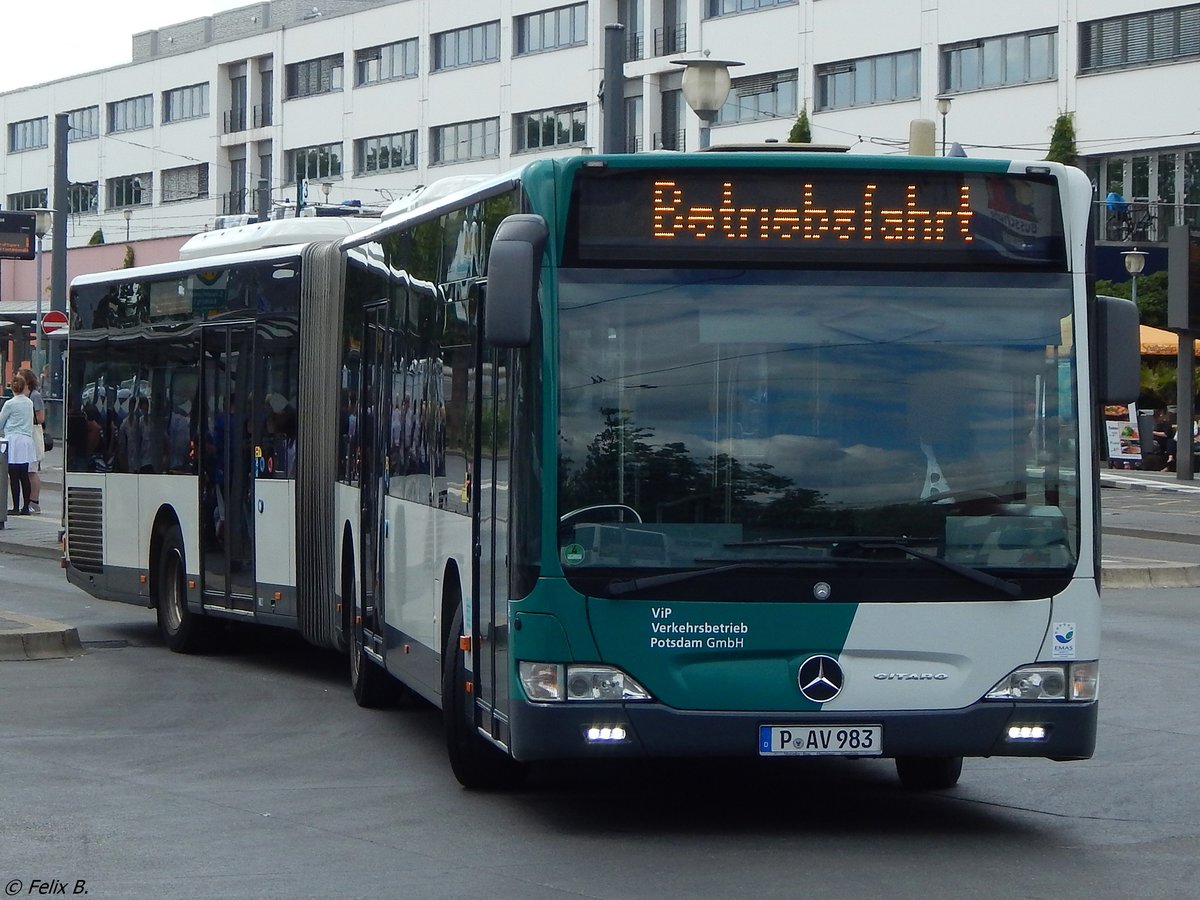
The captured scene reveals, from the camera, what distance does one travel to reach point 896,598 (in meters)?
8.23


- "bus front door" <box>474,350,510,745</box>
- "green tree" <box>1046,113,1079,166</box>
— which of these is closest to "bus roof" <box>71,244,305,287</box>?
"bus front door" <box>474,350,510,745</box>

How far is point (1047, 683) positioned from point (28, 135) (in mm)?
99156

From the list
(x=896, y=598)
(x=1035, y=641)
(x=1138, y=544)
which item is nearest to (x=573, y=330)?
(x=896, y=598)

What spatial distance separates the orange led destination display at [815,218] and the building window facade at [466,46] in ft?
223

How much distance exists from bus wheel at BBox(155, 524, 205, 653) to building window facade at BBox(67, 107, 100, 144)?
275 ft

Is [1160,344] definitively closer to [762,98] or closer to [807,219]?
[762,98]

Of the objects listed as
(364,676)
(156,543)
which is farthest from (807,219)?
(156,543)

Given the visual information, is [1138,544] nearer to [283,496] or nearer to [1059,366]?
[283,496]

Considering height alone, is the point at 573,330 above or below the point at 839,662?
above

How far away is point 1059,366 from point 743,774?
9.33 feet

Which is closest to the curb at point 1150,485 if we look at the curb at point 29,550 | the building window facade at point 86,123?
the curb at point 29,550

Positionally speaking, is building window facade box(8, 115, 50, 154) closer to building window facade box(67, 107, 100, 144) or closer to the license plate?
building window facade box(67, 107, 100, 144)

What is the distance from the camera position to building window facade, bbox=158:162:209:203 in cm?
9019

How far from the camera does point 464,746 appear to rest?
9398mm
